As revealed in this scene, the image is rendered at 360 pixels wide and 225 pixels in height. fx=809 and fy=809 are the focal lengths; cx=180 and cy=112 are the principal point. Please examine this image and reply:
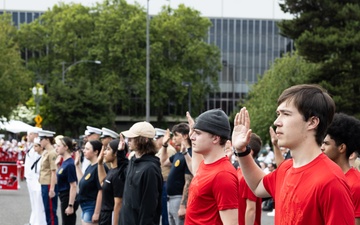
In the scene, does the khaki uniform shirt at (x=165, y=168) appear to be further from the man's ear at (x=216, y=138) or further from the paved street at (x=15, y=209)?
the man's ear at (x=216, y=138)

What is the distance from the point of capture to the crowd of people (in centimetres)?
375

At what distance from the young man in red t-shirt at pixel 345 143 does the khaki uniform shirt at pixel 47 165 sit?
9.20 metres

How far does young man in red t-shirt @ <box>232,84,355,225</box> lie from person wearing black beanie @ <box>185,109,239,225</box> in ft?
5.02

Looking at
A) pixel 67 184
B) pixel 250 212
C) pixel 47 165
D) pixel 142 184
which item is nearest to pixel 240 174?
pixel 250 212

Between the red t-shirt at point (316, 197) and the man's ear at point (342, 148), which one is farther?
the man's ear at point (342, 148)

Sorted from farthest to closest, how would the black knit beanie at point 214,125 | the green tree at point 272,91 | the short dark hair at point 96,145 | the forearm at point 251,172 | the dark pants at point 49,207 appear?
1. the green tree at point 272,91
2. the dark pants at point 49,207
3. the short dark hair at point 96,145
4. the black knit beanie at point 214,125
5. the forearm at point 251,172

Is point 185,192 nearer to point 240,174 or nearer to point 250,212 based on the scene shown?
point 240,174

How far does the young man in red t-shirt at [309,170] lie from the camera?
143 inches

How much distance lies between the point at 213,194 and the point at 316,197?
1.98 m

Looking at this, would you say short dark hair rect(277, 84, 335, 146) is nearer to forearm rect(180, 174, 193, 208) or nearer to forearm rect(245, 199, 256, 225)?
forearm rect(245, 199, 256, 225)

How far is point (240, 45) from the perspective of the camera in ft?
311

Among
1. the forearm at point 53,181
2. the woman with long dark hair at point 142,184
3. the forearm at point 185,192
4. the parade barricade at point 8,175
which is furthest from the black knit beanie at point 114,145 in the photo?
the parade barricade at point 8,175

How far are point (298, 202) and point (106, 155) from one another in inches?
226

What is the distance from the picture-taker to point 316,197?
368cm
